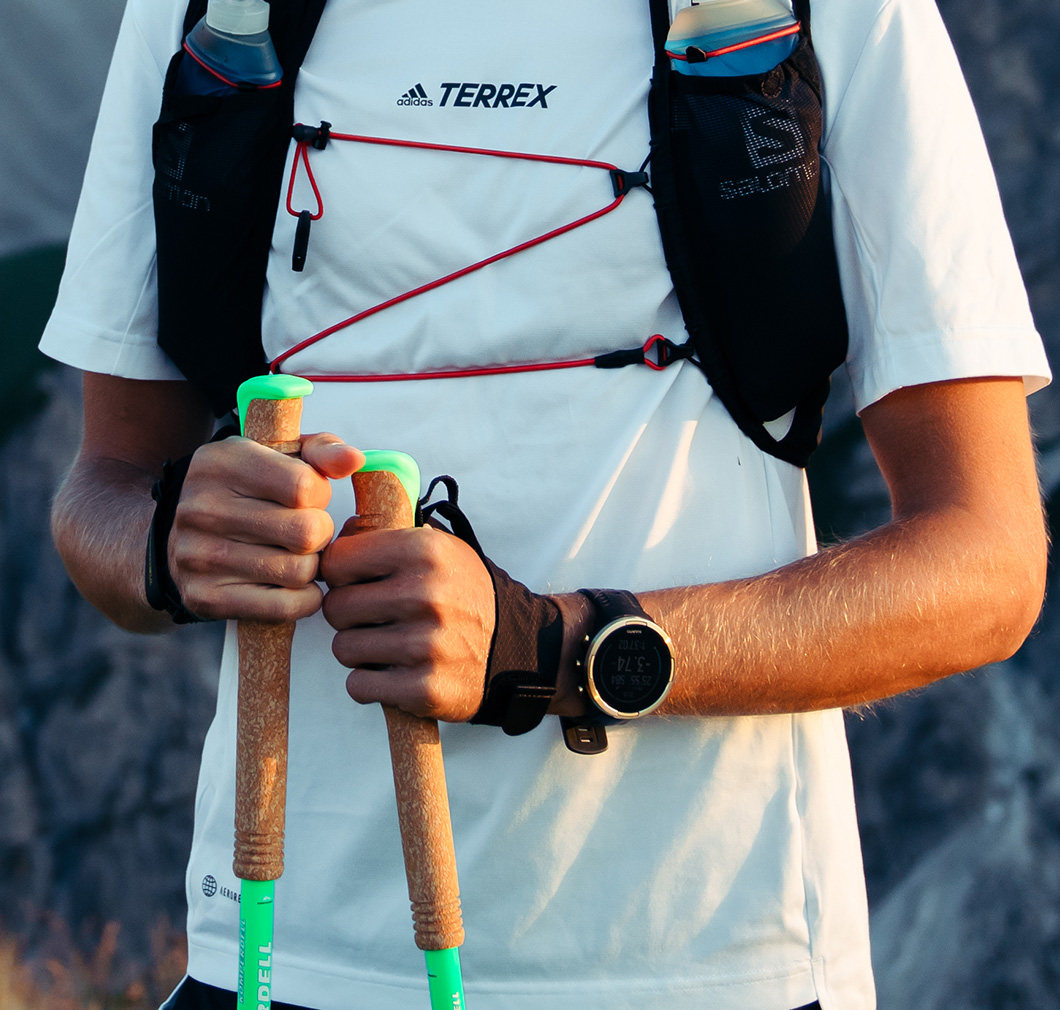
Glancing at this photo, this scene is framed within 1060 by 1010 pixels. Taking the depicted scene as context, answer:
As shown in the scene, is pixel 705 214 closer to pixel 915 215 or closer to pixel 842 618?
pixel 915 215

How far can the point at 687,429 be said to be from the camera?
46.8 inches

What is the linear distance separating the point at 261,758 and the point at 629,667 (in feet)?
1.11

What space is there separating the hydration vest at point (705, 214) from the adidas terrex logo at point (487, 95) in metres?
0.12

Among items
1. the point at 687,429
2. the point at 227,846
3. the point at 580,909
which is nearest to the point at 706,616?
the point at 687,429

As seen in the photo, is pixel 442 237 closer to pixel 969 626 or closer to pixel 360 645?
pixel 360 645

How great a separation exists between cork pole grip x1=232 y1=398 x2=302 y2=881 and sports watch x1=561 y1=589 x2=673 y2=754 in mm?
277

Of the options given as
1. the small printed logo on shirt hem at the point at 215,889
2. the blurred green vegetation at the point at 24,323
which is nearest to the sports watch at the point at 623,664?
the small printed logo on shirt hem at the point at 215,889

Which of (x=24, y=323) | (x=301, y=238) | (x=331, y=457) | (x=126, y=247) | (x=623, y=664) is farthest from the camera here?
(x=24, y=323)

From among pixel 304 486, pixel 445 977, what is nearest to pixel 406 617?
pixel 304 486

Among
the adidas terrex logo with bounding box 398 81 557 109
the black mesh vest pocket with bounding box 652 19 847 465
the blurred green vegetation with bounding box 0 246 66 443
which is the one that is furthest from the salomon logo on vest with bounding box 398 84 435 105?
the blurred green vegetation with bounding box 0 246 66 443

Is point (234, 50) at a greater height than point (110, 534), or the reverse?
point (234, 50)

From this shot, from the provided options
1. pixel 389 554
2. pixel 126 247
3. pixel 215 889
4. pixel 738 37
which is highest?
pixel 738 37

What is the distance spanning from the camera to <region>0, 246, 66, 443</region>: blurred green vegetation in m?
2.46

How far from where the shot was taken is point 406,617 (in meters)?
0.95
